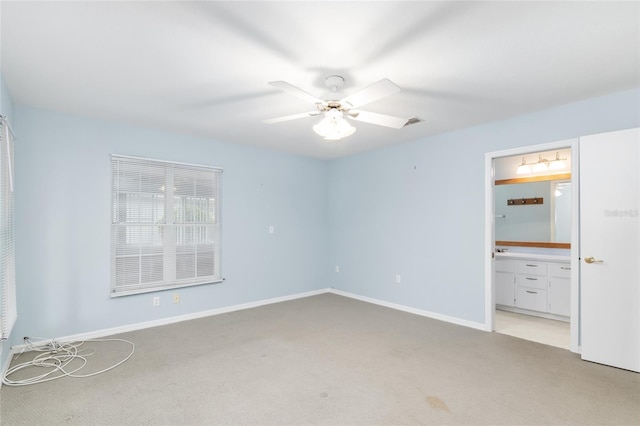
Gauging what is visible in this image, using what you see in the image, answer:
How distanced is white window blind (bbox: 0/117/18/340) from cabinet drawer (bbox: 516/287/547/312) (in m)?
5.58

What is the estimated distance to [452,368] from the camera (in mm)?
2822

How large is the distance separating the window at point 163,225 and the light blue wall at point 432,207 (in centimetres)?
229

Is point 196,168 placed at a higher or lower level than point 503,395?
higher

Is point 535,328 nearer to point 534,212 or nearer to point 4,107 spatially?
point 534,212

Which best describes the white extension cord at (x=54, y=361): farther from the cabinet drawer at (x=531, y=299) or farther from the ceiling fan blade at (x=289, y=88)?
the cabinet drawer at (x=531, y=299)

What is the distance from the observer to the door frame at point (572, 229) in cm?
316

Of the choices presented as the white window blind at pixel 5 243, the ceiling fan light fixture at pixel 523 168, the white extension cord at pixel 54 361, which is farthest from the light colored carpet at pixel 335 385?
the ceiling fan light fixture at pixel 523 168

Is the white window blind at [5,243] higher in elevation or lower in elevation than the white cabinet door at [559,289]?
higher

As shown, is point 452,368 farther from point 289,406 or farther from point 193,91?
point 193,91

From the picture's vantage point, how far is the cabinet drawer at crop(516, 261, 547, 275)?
14.2 feet

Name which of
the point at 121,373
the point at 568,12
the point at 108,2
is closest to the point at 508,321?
the point at 568,12

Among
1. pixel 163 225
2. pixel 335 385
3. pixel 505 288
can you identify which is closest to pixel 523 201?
pixel 505 288

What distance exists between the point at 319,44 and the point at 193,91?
1.38m

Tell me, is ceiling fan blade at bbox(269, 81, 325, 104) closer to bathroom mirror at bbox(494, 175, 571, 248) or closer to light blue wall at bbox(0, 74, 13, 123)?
light blue wall at bbox(0, 74, 13, 123)
